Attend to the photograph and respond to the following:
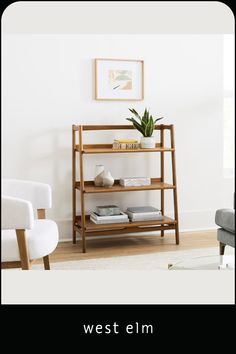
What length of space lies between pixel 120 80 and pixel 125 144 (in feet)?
1.06

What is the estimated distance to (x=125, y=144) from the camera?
2.62 m

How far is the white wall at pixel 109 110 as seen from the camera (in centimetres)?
173

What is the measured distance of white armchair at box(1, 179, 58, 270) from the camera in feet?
4.83

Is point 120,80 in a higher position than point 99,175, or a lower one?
higher

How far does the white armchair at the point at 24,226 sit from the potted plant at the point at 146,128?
100 centimetres

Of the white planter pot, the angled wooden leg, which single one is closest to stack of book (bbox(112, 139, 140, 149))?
the white planter pot

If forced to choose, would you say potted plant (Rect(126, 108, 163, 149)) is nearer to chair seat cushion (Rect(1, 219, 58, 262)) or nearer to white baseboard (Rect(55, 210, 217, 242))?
white baseboard (Rect(55, 210, 217, 242))

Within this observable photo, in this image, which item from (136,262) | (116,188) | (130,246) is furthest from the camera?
(116,188)

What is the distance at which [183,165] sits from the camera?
8.86 feet

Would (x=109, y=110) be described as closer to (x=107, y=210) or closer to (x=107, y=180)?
(x=107, y=180)
